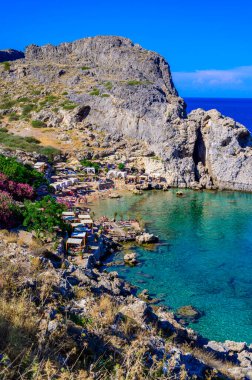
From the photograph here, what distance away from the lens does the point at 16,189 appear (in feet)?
105

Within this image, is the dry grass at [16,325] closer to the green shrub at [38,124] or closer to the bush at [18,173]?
the bush at [18,173]

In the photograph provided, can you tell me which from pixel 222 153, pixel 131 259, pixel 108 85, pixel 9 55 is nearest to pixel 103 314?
pixel 131 259

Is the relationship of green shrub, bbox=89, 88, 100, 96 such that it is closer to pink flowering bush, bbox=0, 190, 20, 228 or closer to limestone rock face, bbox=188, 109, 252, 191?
limestone rock face, bbox=188, 109, 252, 191

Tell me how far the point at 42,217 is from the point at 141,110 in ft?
133

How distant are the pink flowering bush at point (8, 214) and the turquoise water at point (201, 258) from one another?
7831 millimetres

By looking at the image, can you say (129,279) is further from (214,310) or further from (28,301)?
(28,301)

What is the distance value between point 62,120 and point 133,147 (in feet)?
52.5

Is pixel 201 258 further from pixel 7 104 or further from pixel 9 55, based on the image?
pixel 9 55

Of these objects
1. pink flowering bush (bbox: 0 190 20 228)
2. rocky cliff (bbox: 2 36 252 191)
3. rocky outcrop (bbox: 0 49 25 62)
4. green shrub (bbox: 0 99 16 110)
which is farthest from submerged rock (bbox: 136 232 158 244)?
rocky outcrop (bbox: 0 49 25 62)

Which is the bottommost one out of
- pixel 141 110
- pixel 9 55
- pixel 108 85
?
pixel 141 110

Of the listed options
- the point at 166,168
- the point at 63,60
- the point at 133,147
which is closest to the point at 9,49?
the point at 63,60

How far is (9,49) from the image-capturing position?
119375 millimetres

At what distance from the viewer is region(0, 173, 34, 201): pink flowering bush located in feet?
102

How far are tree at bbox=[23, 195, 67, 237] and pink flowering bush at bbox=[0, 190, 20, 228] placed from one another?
0.63 meters
